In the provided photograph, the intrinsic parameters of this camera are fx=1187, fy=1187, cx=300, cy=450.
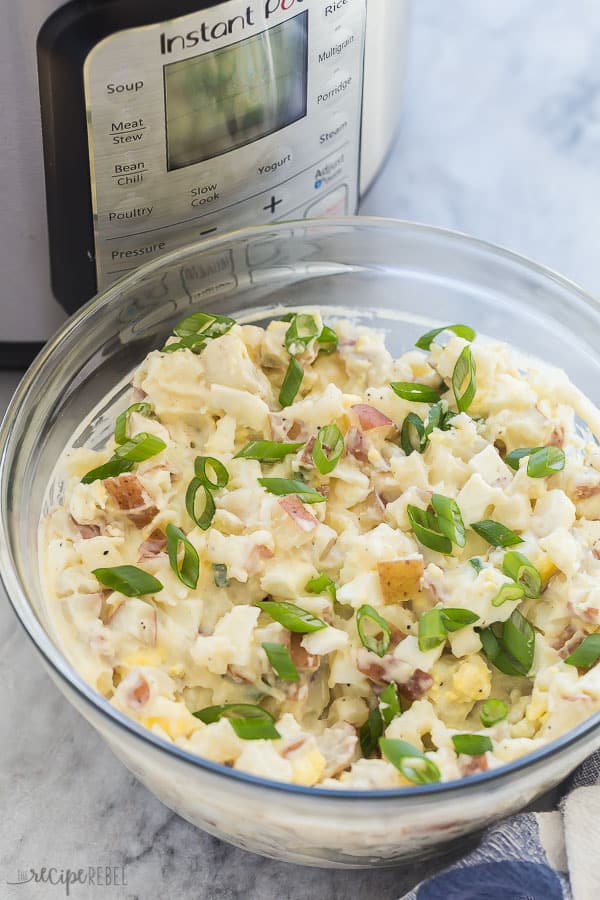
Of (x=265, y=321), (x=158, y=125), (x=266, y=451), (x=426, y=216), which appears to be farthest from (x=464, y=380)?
(x=426, y=216)

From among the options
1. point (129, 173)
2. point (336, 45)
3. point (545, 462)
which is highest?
point (336, 45)

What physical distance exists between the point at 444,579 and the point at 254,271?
57 centimetres

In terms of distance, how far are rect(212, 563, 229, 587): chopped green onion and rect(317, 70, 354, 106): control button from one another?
617 mm

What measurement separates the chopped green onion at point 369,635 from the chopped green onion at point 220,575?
0.15 meters

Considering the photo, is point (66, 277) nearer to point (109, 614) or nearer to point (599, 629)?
point (109, 614)

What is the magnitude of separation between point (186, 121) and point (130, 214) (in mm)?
142

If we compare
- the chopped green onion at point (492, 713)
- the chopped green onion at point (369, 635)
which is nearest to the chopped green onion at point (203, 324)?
the chopped green onion at point (369, 635)

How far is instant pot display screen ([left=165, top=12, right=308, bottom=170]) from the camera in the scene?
1.36 m

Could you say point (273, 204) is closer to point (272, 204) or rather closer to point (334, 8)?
point (272, 204)

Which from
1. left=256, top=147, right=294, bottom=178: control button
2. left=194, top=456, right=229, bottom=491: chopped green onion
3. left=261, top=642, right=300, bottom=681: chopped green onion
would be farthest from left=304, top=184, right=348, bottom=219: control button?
left=261, top=642, right=300, bottom=681: chopped green onion

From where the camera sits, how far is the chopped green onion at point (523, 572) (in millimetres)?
1269

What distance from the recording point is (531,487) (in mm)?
1364

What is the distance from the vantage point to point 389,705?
1.20m

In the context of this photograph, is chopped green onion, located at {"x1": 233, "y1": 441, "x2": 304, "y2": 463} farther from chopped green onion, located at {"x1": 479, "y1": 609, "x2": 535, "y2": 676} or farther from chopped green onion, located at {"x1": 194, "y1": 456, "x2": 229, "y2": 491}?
chopped green onion, located at {"x1": 479, "y1": 609, "x2": 535, "y2": 676}
